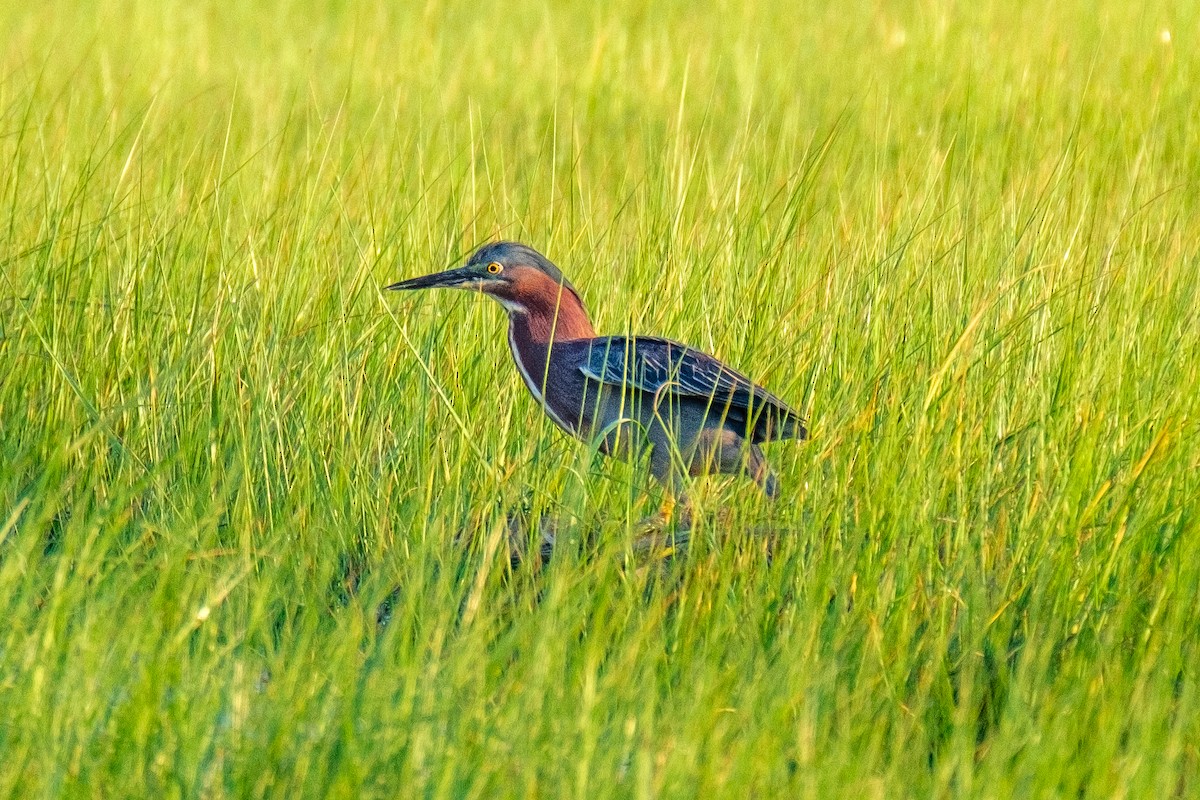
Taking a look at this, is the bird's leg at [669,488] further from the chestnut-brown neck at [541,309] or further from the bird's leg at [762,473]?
the chestnut-brown neck at [541,309]

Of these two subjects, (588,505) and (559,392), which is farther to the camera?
(559,392)

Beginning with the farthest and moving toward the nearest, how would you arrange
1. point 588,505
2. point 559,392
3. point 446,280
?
1. point 446,280
2. point 559,392
3. point 588,505

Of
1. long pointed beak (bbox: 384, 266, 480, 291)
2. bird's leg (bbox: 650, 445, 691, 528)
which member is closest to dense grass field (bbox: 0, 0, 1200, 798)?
bird's leg (bbox: 650, 445, 691, 528)

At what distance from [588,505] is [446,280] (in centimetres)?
84

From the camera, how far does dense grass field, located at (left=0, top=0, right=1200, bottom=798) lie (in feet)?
8.36

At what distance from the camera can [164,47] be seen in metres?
9.06

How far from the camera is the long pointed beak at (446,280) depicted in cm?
423

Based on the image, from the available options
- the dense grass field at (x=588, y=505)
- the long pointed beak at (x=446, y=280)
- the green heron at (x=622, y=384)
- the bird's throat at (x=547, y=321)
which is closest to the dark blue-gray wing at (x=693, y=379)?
the green heron at (x=622, y=384)

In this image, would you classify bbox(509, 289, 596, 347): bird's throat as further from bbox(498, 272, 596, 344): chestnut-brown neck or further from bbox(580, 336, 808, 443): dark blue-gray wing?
bbox(580, 336, 808, 443): dark blue-gray wing

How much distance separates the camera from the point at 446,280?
429 cm

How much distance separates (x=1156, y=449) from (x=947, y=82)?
4977mm

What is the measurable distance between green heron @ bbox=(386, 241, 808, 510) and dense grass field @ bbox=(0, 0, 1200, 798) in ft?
0.36

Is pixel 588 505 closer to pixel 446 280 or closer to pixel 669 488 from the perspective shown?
pixel 669 488

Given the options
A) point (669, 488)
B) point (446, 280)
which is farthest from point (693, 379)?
point (446, 280)
